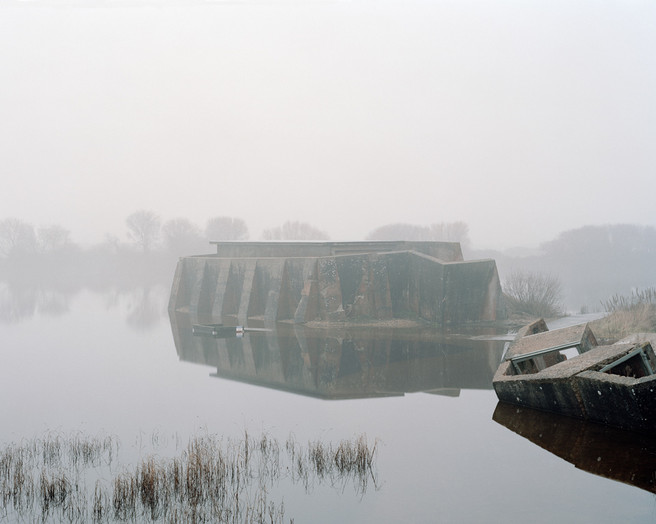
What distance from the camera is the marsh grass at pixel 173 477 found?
21.8ft

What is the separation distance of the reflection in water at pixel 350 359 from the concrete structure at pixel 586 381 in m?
1.24

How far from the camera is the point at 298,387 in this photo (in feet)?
39.9

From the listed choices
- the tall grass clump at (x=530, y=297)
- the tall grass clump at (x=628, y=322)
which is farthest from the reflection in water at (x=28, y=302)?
the tall grass clump at (x=628, y=322)

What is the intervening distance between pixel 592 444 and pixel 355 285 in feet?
36.5

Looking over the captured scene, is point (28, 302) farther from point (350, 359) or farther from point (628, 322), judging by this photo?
point (628, 322)

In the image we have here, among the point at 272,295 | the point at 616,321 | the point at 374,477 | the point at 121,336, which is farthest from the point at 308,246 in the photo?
the point at 374,477

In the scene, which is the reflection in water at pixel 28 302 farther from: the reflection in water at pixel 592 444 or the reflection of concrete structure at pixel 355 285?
the reflection in water at pixel 592 444

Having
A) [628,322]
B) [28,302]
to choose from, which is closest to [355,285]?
[628,322]

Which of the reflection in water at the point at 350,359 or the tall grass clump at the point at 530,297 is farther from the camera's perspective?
the tall grass clump at the point at 530,297

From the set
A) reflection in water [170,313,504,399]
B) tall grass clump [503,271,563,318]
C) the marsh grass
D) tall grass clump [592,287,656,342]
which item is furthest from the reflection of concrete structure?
the marsh grass

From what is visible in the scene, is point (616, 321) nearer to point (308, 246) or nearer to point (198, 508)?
point (308, 246)

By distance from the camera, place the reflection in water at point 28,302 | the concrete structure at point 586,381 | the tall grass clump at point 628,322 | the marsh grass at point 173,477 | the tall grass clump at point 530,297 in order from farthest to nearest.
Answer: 1. the reflection in water at point 28,302
2. the tall grass clump at point 530,297
3. the tall grass clump at point 628,322
4. the concrete structure at point 586,381
5. the marsh grass at point 173,477

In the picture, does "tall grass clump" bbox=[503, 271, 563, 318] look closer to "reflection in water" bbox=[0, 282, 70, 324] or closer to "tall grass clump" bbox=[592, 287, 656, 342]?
"tall grass clump" bbox=[592, 287, 656, 342]

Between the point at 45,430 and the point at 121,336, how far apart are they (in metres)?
9.96
